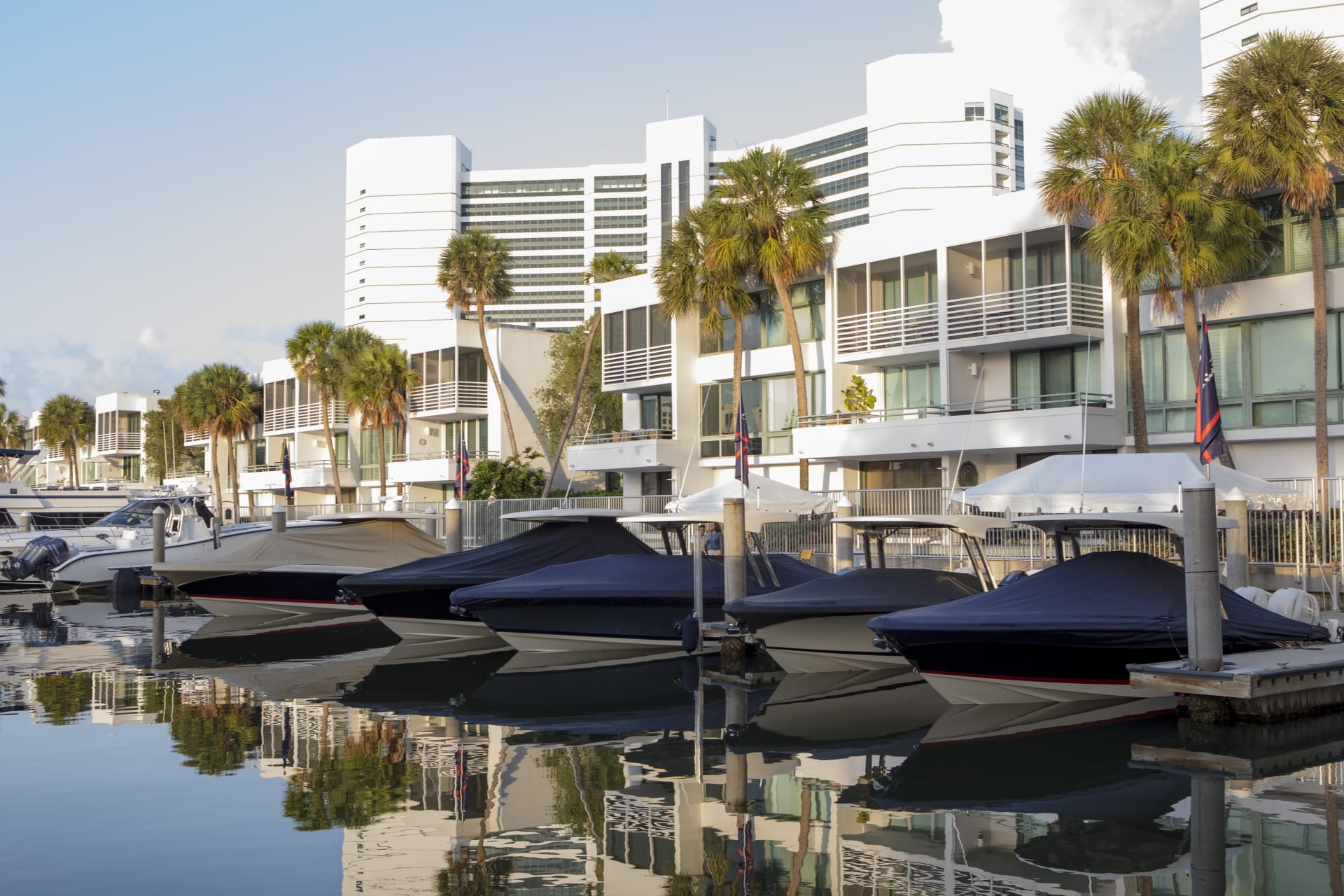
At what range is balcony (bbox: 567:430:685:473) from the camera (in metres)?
43.2

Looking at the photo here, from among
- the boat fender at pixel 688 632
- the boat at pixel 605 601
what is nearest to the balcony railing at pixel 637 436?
the boat at pixel 605 601

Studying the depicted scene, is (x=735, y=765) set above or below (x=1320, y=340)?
below

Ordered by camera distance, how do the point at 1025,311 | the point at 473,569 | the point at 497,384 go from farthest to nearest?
1. the point at 497,384
2. the point at 1025,311
3. the point at 473,569

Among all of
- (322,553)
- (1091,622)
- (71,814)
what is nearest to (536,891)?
(71,814)

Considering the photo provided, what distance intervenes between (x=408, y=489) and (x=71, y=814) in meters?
51.7

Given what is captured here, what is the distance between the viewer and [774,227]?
1484 inches

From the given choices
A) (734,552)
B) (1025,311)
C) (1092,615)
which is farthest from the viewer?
(1025,311)

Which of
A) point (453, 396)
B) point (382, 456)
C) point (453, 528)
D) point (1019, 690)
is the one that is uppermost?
point (453, 396)

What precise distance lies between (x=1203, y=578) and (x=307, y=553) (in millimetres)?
20428

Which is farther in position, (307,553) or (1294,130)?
(307,553)

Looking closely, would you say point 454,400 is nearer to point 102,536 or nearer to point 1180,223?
point 102,536

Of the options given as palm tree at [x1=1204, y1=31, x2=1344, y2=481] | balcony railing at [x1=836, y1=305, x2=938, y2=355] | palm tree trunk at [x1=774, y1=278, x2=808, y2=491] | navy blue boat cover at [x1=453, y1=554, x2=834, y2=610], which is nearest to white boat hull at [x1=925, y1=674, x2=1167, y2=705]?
navy blue boat cover at [x1=453, y1=554, x2=834, y2=610]

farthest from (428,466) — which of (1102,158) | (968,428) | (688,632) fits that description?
(688,632)

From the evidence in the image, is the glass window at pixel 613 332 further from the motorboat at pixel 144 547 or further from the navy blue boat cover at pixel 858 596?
the navy blue boat cover at pixel 858 596
